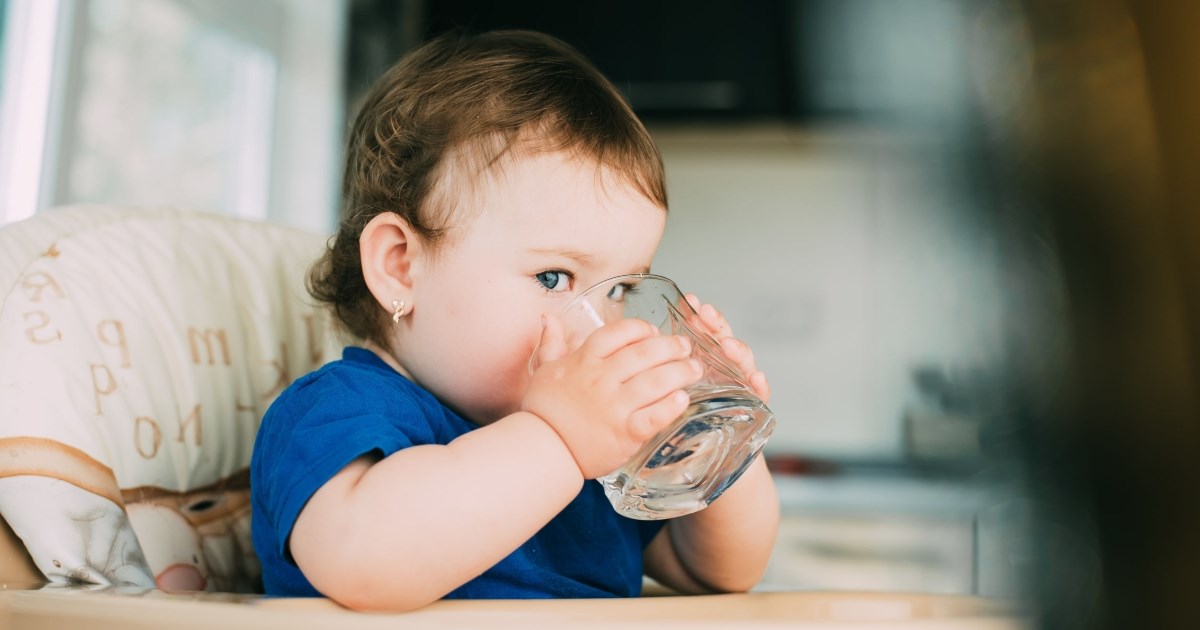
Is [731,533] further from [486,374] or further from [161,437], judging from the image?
[161,437]

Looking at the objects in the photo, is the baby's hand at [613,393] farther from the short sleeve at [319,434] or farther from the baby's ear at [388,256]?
the baby's ear at [388,256]

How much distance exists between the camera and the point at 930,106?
3023 mm

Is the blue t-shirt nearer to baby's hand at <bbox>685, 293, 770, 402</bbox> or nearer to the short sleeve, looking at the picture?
the short sleeve

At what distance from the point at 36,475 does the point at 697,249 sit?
271 centimetres

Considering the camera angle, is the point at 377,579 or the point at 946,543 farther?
the point at 946,543

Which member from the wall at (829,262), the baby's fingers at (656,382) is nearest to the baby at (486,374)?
the baby's fingers at (656,382)

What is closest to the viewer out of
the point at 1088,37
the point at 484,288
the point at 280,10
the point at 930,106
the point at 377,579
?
the point at 1088,37

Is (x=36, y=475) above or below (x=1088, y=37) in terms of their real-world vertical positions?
below

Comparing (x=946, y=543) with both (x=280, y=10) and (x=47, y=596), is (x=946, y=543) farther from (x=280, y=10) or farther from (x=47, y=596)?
(x=47, y=596)

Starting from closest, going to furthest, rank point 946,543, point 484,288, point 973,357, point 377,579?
point 377,579 < point 484,288 < point 946,543 < point 973,357

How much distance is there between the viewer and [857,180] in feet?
10.6

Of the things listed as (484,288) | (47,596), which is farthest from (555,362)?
(47,596)

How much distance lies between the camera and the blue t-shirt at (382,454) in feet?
1.94

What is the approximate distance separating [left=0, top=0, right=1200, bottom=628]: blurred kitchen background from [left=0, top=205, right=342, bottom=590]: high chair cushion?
586mm
